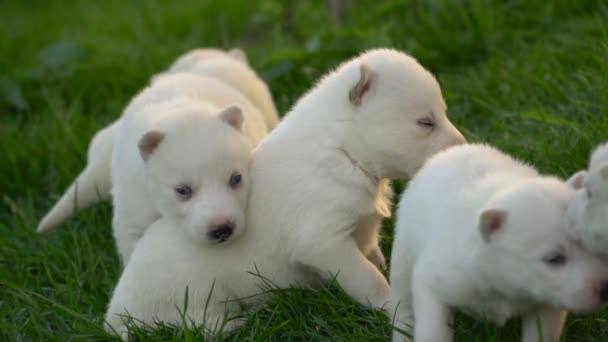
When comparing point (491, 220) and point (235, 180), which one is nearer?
point (491, 220)

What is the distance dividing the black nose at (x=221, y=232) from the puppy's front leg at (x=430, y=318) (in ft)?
3.45

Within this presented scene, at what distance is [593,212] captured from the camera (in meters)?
3.04

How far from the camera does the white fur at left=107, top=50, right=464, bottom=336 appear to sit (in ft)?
13.5

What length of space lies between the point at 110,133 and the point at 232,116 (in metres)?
1.48

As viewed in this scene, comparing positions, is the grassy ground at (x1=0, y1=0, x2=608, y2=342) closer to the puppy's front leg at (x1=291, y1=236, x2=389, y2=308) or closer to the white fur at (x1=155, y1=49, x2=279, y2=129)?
the puppy's front leg at (x1=291, y1=236, x2=389, y2=308)

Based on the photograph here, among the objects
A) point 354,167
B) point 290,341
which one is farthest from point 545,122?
point 290,341

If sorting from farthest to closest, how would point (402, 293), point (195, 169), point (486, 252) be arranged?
point (195, 169), point (402, 293), point (486, 252)

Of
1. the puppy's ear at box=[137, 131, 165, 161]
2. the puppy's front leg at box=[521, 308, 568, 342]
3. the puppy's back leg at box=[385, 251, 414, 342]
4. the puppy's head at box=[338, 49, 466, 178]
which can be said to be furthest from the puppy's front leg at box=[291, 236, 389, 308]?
the puppy's ear at box=[137, 131, 165, 161]

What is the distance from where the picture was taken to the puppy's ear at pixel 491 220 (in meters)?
3.15

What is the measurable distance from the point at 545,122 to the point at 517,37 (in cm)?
167

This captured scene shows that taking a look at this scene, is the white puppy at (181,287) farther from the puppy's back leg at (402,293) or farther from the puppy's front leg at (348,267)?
the puppy's back leg at (402,293)

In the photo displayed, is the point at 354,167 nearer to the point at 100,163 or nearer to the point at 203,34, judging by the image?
the point at 100,163

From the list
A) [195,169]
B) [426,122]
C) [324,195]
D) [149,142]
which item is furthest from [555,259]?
[149,142]

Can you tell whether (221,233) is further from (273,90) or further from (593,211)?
(273,90)
